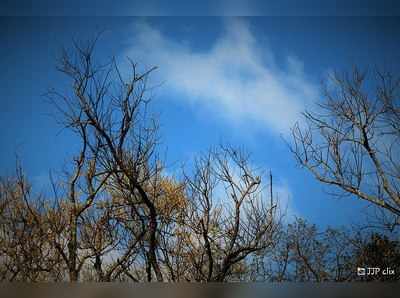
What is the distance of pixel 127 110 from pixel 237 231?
4.88 feet

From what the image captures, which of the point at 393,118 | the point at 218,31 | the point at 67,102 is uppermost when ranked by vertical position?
the point at 218,31

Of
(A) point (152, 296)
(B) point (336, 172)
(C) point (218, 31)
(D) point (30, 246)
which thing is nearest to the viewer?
(A) point (152, 296)

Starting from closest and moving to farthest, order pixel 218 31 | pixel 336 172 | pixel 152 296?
pixel 152 296 < pixel 336 172 < pixel 218 31

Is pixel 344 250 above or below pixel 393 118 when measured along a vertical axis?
below

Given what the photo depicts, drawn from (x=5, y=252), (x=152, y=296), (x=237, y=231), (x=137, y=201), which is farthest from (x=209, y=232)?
(x=152, y=296)

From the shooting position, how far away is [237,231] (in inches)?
129

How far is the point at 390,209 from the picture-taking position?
3.31 meters

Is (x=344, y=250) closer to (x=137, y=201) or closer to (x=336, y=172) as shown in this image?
(x=336, y=172)

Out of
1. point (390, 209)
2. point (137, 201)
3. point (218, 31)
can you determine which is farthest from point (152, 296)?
point (218, 31)

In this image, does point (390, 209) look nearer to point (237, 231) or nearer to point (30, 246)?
point (237, 231)

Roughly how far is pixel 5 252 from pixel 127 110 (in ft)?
5.42

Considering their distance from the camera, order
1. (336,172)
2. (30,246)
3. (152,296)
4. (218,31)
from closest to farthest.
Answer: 1. (152,296)
2. (30,246)
3. (336,172)
4. (218,31)

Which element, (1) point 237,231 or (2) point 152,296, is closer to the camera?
(2) point 152,296

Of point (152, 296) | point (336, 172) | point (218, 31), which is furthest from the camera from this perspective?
point (218, 31)
